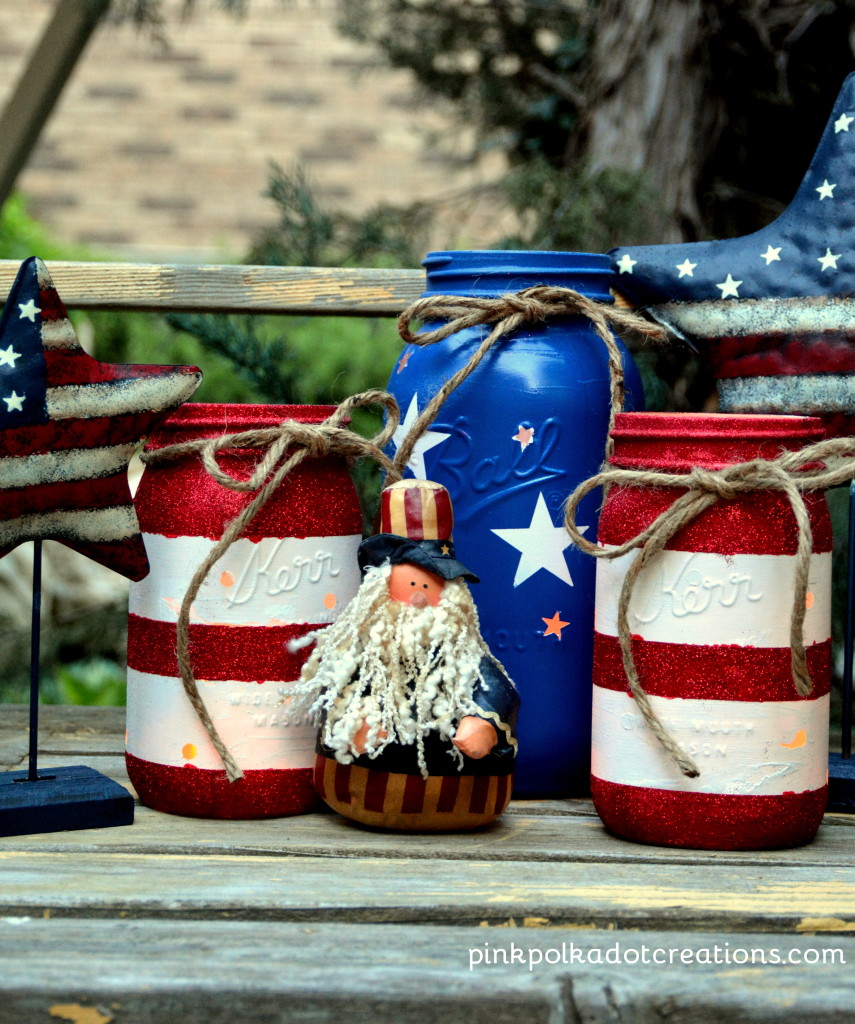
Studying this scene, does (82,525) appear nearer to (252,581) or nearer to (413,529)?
(252,581)

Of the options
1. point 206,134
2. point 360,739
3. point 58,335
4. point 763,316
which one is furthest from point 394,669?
point 206,134

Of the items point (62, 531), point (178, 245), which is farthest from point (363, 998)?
point (178, 245)

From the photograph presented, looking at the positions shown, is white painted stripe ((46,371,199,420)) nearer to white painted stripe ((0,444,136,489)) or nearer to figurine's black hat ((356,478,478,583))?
white painted stripe ((0,444,136,489))

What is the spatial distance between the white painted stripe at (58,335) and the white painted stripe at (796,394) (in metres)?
0.69

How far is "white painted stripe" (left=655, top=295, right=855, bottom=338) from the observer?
1.23 meters

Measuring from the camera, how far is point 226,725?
3.74ft

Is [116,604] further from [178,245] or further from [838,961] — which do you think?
[178,245]

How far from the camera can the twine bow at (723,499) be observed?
101cm

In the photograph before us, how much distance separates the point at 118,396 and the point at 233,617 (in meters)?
0.24

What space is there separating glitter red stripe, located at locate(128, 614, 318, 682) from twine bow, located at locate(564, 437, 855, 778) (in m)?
0.31

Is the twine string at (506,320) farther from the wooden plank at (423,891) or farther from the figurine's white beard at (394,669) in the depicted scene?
the wooden plank at (423,891)

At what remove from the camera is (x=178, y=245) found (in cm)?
445

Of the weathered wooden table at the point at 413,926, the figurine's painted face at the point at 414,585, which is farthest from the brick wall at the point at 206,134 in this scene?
the weathered wooden table at the point at 413,926

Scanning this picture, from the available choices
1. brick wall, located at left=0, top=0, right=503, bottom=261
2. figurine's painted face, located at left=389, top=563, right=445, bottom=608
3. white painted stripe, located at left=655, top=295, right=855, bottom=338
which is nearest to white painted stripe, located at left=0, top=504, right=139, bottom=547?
figurine's painted face, located at left=389, top=563, right=445, bottom=608
